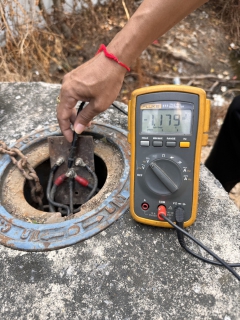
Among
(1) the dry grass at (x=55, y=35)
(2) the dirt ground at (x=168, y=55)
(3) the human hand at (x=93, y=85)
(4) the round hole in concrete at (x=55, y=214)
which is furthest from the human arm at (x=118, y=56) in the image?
(2) the dirt ground at (x=168, y=55)

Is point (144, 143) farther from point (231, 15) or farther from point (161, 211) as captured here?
point (231, 15)

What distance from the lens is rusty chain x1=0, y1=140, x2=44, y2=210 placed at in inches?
41.5

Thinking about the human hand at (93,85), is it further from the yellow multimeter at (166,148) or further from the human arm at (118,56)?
the yellow multimeter at (166,148)

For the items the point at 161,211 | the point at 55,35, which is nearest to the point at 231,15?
the point at 55,35

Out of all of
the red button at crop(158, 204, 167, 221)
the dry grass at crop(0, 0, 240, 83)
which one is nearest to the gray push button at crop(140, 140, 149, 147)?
the red button at crop(158, 204, 167, 221)

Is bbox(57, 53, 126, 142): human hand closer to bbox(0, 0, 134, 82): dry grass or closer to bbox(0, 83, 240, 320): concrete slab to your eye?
bbox(0, 83, 240, 320): concrete slab

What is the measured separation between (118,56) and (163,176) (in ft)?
1.19

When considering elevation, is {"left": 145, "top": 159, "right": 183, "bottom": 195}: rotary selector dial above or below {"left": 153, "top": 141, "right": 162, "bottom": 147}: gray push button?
below

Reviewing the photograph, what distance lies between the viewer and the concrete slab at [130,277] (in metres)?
0.73

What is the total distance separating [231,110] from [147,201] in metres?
0.73

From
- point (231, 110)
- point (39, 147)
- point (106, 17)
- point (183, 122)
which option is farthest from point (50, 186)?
point (106, 17)

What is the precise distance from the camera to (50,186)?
42.8 inches

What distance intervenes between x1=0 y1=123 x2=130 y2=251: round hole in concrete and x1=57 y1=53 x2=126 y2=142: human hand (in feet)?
0.74

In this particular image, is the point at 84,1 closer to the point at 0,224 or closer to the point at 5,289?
the point at 0,224
